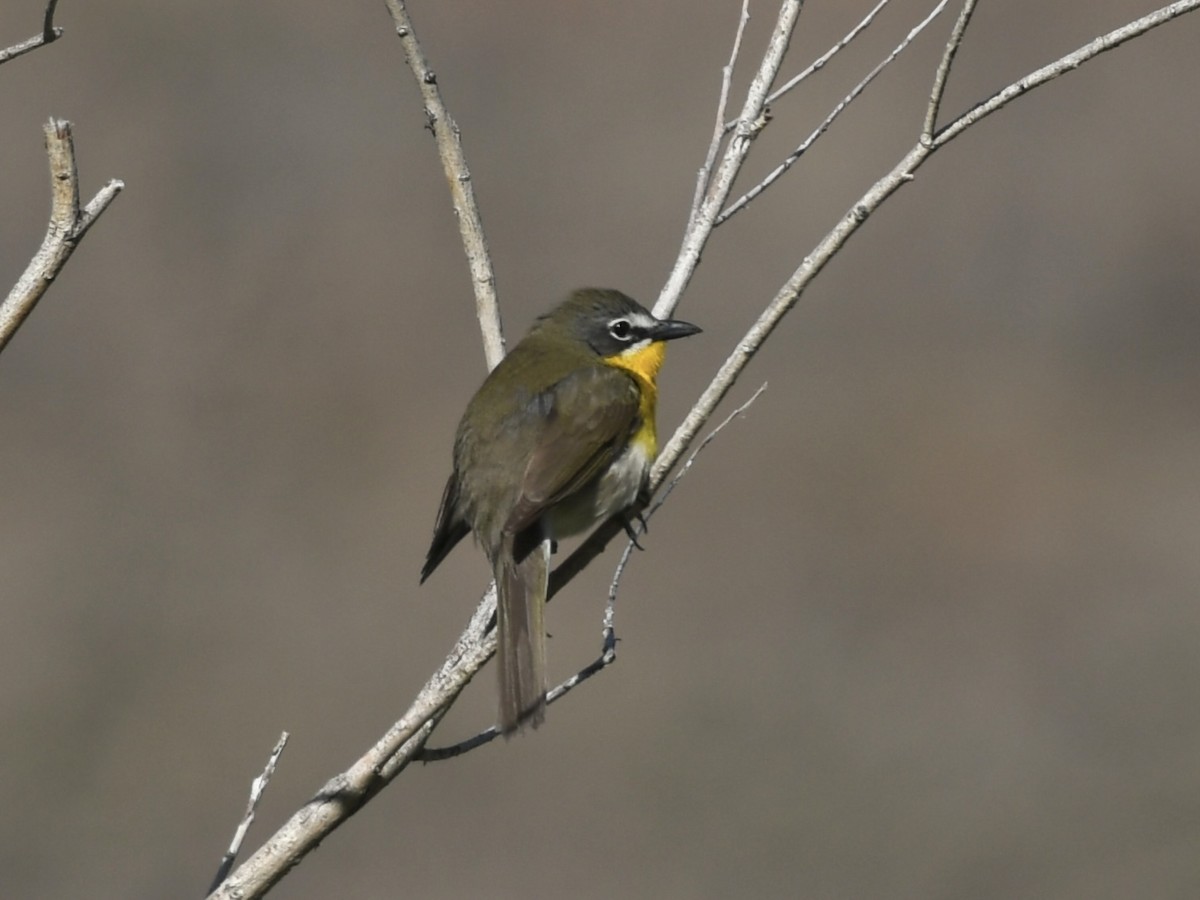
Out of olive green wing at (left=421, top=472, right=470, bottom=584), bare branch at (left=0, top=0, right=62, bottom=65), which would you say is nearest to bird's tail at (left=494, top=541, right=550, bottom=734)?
olive green wing at (left=421, top=472, right=470, bottom=584)

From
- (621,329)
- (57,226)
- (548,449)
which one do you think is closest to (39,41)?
(57,226)

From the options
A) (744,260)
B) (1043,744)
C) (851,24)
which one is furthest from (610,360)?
(851,24)

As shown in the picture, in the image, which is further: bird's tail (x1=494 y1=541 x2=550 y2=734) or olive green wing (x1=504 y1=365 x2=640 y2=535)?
olive green wing (x1=504 y1=365 x2=640 y2=535)

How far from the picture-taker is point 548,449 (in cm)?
614

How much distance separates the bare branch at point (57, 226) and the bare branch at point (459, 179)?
5.25ft

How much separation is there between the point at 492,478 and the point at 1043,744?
8.42m

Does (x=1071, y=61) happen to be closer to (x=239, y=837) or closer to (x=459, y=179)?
(x=459, y=179)

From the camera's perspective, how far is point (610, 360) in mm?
6828

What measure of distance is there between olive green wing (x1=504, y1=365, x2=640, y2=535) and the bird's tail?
0.55 ft

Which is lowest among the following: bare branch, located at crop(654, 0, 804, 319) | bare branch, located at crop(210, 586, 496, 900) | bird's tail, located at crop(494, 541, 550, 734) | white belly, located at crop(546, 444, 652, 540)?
bare branch, located at crop(210, 586, 496, 900)

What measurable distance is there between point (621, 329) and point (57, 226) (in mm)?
3479

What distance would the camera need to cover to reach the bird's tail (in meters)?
4.81

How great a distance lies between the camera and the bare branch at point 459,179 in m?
5.07

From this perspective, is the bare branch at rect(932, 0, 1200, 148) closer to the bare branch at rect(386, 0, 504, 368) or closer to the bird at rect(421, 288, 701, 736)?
the bare branch at rect(386, 0, 504, 368)
